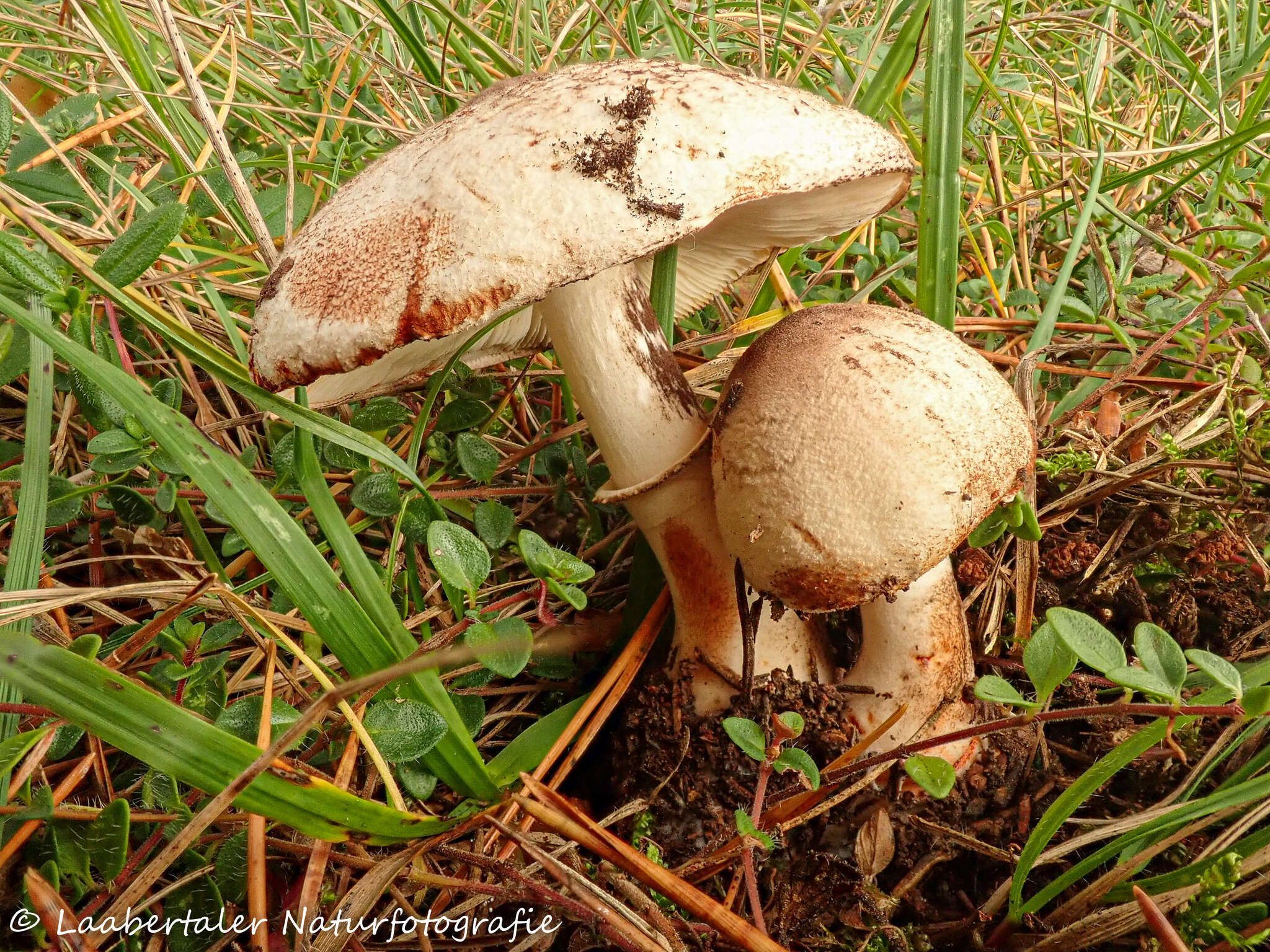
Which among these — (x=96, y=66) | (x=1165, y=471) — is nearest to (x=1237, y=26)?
(x=1165, y=471)

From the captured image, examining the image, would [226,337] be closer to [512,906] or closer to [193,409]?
[193,409]

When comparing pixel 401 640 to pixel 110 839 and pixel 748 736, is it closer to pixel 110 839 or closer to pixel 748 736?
pixel 110 839

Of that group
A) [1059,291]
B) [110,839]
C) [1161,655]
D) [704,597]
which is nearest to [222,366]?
[110,839]

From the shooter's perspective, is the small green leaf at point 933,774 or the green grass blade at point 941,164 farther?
the green grass blade at point 941,164

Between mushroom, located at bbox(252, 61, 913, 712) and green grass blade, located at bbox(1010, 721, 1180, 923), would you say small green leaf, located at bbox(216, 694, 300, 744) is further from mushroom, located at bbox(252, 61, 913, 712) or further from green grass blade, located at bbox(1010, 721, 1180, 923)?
green grass blade, located at bbox(1010, 721, 1180, 923)

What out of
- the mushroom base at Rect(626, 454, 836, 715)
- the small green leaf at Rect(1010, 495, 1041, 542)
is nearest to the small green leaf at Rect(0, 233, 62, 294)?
the mushroom base at Rect(626, 454, 836, 715)

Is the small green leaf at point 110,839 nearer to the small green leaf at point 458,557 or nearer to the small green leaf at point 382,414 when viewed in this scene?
the small green leaf at point 458,557

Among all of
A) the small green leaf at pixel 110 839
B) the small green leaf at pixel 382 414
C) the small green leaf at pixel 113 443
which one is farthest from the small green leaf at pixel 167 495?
the small green leaf at pixel 110 839
